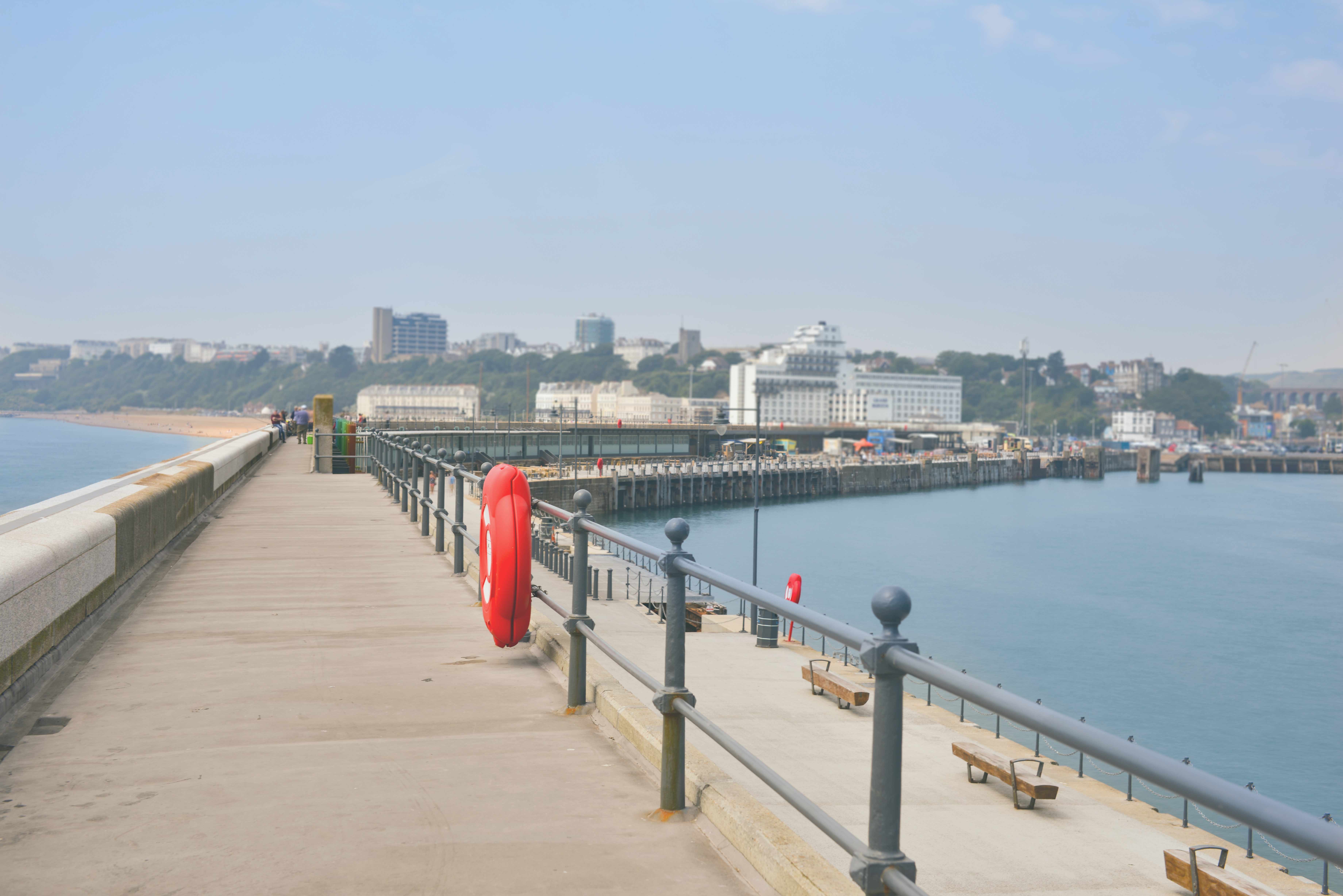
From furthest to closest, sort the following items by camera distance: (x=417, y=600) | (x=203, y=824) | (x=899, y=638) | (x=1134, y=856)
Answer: (x=1134, y=856), (x=417, y=600), (x=203, y=824), (x=899, y=638)

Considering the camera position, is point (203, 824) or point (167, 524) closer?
point (203, 824)

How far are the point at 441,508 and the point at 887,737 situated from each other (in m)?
11.0

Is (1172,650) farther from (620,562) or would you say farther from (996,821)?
(996,821)

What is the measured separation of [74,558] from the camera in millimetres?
7496

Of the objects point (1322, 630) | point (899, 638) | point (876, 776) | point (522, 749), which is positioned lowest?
point (1322, 630)

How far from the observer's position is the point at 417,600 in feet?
33.6

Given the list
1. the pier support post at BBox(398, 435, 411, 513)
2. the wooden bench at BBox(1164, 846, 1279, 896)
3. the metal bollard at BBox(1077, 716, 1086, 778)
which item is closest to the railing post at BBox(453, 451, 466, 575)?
the pier support post at BBox(398, 435, 411, 513)

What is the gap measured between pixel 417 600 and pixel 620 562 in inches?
1478

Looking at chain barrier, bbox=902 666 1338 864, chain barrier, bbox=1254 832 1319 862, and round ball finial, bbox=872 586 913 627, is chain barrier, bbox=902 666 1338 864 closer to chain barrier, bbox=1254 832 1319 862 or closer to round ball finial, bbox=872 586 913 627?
chain barrier, bbox=1254 832 1319 862

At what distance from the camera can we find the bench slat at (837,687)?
67.4 feet

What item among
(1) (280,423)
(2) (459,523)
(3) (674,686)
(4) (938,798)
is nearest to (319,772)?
(3) (674,686)

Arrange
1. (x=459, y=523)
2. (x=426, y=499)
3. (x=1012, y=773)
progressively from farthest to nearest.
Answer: (x=1012, y=773)
(x=426, y=499)
(x=459, y=523)

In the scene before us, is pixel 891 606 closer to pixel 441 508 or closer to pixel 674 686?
pixel 674 686

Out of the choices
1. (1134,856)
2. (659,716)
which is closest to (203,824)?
(659,716)
